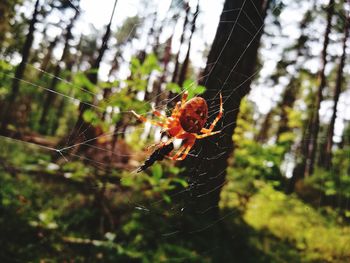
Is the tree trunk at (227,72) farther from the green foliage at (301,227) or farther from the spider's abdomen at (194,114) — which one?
the green foliage at (301,227)

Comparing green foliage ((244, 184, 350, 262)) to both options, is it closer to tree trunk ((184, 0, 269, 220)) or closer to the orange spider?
tree trunk ((184, 0, 269, 220))

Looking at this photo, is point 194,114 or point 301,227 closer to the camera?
point 194,114

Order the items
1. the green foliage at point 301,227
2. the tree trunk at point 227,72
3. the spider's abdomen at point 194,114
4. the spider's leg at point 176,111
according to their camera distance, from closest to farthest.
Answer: the spider's abdomen at point 194,114 < the spider's leg at point 176,111 < the tree trunk at point 227,72 < the green foliage at point 301,227

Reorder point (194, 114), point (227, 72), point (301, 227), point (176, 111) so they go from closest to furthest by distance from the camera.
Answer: point (194, 114) < point (176, 111) < point (227, 72) < point (301, 227)

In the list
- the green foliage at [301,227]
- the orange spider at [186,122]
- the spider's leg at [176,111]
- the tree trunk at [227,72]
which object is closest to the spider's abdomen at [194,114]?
the orange spider at [186,122]

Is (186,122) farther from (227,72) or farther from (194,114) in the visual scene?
(227,72)

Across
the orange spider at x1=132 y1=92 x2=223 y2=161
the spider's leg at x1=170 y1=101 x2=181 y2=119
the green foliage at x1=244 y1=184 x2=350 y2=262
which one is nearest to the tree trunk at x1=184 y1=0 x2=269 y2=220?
the orange spider at x1=132 y1=92 x2=223 y2=161

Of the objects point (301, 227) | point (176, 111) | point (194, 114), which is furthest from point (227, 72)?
point (301, 227)

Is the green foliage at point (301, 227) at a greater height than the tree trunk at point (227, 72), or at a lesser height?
lesser
